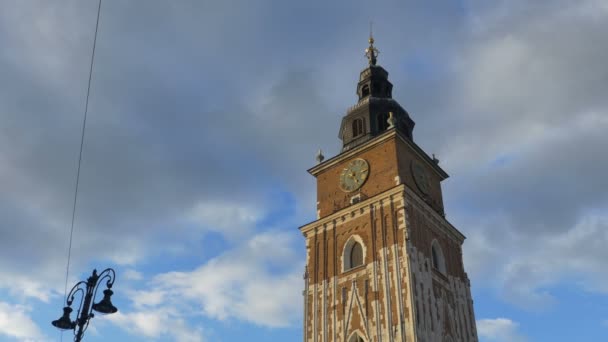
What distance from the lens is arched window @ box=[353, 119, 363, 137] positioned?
4017 centimetres

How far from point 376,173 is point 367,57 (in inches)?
556

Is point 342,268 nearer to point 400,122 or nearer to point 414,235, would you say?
point 414,235

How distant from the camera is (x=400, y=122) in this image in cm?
4041

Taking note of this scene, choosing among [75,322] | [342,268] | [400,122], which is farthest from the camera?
[400,122]

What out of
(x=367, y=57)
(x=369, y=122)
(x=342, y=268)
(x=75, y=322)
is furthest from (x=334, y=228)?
(x=75, y=322)

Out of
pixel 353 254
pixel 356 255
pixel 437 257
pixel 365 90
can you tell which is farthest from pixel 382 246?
pixel 365 90

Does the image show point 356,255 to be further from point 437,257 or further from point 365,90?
point 365,90

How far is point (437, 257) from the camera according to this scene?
35.4m

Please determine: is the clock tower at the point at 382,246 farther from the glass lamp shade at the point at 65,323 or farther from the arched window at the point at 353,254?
the glass lamp shade at the point at 65,323

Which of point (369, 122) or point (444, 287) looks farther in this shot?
point (369, 122)

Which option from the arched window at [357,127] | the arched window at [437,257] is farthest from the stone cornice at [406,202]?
the arched window at [357,127]

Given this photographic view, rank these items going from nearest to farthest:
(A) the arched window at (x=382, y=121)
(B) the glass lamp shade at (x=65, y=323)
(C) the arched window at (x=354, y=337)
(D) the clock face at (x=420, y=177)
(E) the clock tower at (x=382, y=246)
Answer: (B) the glass lamp shade at (x=65, y=323), (E) the clock tower at (x=382, y=246), (C) the arched window at (x=354, y=337), (D) the clock face at (x=420, y=177), (A) the arched window at (x=382, y=121)

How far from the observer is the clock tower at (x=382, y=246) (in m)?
30.9

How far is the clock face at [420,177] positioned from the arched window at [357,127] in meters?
4.46
